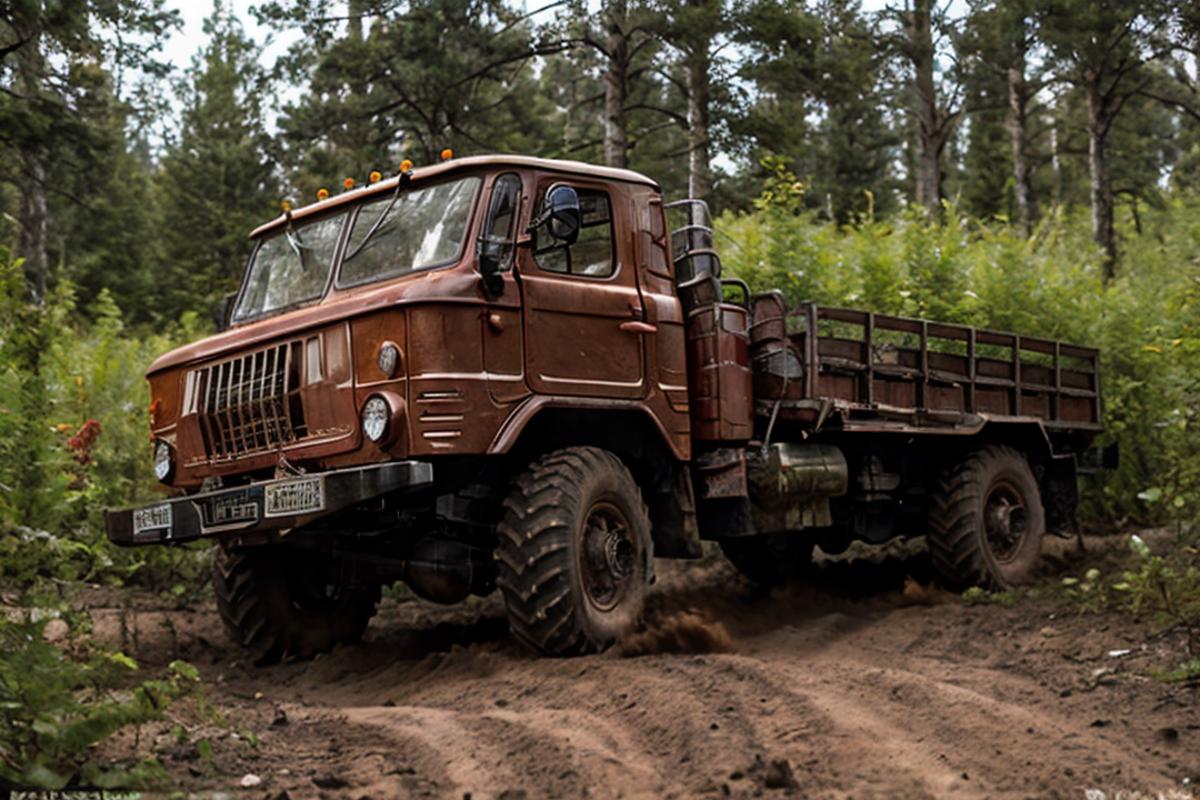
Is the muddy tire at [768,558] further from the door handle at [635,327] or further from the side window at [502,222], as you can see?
the side window at [502,222]

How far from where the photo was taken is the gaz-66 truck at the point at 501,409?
6598 millimetres

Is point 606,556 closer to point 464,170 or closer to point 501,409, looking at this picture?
point 501,409

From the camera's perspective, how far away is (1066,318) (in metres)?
12.7

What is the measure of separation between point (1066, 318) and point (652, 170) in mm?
15369

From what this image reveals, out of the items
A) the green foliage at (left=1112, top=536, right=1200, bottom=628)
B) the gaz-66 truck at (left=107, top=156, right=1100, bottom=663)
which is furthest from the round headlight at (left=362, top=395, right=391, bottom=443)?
the green foliage at (left=1112, top=536, right=1200, bottom=628)

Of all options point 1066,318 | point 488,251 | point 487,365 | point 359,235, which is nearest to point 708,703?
point 487,365

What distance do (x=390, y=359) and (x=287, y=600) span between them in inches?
92.9

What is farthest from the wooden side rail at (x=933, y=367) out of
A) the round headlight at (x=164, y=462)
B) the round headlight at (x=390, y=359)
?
the round headlight at (x=164, y=462)

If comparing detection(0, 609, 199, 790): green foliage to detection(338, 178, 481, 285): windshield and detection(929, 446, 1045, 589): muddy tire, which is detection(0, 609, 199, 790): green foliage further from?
detection(929, 446, 1045, 589): muddy tire

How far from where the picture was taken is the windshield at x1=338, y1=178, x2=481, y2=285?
23.1 feet

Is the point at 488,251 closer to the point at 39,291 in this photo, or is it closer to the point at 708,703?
the point at 708,703

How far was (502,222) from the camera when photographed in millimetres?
7090

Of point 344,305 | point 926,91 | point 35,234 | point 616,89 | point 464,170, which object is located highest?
point 926,91

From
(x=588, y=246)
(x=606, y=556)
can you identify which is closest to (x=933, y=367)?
(x=588, y=246)
